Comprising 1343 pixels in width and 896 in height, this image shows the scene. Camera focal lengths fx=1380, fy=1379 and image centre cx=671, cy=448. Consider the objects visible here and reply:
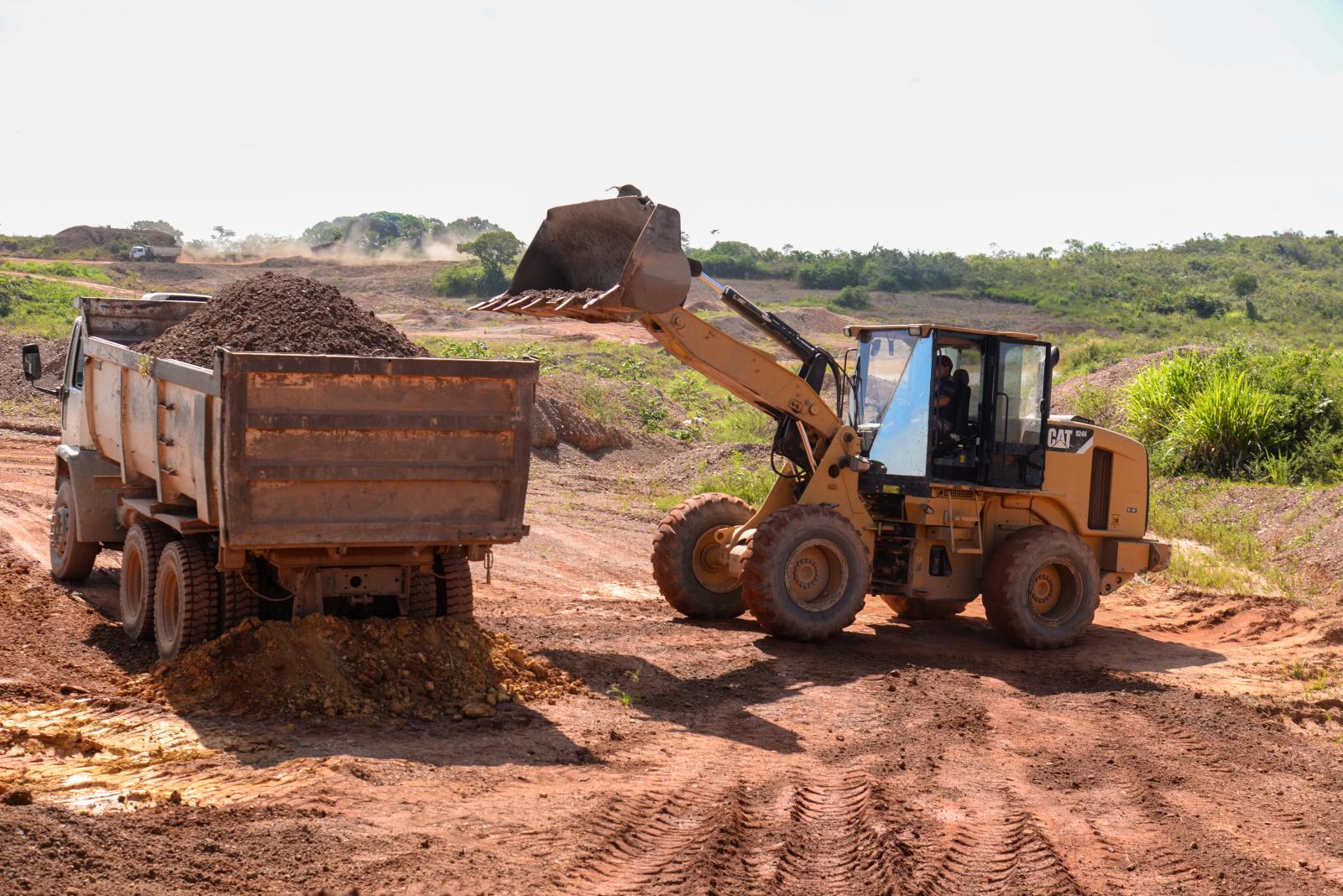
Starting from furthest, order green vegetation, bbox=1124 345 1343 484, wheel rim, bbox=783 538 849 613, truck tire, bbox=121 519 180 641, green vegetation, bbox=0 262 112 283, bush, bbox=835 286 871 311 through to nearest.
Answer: bush, bbox=835 286 871 311 < green vegetation, bbox=0 262 112 283 < green vegetation, bbox=1124 345 1343 484 < wheel rim, bbox=783 538 849 613 < truck tire, bbox=121 519 180 641

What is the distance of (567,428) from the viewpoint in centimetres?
2439

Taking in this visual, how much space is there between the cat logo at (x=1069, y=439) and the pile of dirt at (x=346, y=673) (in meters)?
5.35

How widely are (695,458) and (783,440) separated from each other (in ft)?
36.9

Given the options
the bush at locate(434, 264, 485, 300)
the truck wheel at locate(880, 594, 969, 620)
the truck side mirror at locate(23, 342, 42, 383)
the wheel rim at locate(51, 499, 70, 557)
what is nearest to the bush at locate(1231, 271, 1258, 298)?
the bush at locate(434, 264, 485, 300)

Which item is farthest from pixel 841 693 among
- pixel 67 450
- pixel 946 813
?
pixel 67 450

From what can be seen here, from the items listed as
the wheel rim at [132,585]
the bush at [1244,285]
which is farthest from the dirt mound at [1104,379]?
the bush at [1244,285]

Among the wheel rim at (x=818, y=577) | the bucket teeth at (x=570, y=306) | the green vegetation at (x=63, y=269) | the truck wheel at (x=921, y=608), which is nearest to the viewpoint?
the bucket teeth at (x=570, y=306)

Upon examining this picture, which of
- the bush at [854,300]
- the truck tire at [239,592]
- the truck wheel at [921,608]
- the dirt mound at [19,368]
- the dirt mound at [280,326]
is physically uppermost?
the bush at [854,300]

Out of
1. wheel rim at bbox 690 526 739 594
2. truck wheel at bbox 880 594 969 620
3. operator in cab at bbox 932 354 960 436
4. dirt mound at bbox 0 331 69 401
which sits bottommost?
truck wheel at bbox 880 594 969 620

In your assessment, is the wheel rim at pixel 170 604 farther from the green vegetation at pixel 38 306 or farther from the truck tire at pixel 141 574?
the green vegetation at pixel 38 306

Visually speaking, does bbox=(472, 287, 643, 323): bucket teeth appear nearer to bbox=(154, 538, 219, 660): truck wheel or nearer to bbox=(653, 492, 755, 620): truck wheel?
bbox=(653, 492, 755, 620): truck wheel

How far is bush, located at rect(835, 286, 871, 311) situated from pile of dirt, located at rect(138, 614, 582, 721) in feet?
161

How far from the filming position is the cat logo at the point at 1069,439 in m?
12.2

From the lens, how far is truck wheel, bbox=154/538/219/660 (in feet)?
28.6
